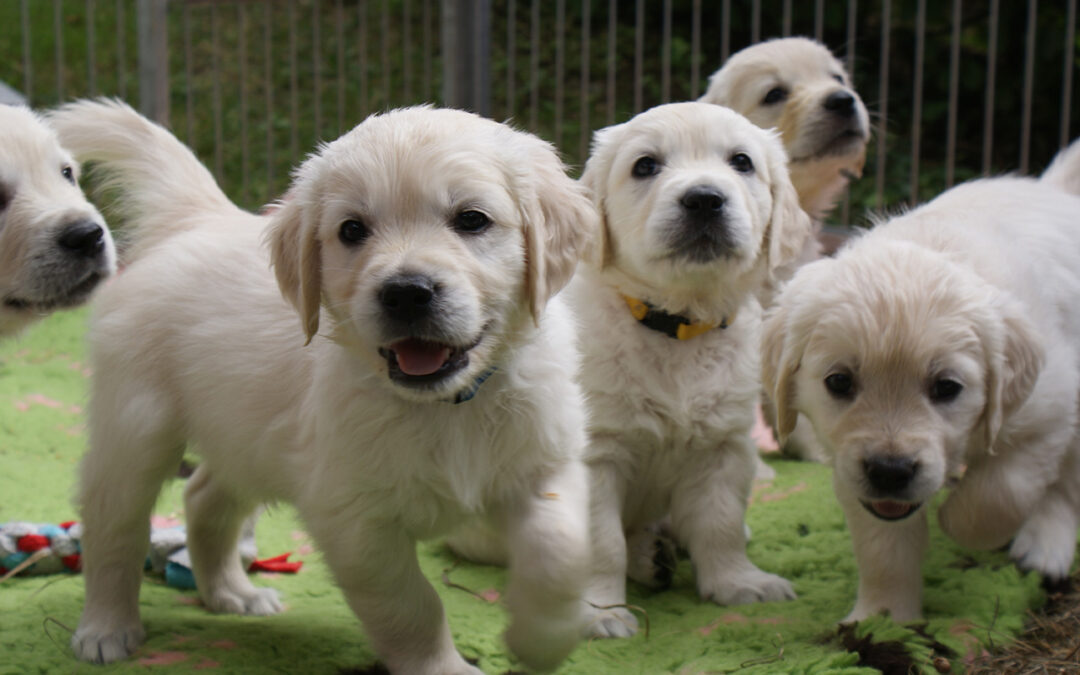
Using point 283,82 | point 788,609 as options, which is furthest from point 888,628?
point 283,82

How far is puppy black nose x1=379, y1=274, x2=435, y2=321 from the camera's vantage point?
2322mm

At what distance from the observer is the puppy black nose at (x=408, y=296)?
7.62ft

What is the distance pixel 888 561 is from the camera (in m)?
3.06

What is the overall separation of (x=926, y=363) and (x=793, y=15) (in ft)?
17.7

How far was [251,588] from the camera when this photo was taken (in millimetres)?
3439

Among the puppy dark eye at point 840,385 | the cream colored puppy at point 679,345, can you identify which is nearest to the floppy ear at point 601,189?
the cream colored puppy at point 679,345

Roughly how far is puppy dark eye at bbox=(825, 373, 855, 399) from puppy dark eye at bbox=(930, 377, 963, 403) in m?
0.20

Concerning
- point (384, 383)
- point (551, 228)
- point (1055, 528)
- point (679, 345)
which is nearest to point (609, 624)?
point (679, 345)

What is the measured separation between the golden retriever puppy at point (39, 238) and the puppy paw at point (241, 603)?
0.95 meters

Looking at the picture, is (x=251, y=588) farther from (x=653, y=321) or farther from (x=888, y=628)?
(x=888, y=628)

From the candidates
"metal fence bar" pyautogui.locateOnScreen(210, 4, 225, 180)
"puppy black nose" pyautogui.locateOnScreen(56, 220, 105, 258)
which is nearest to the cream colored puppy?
"puppy black nose" pyautogui.locateOnScreen(56, 220, 105, 258)

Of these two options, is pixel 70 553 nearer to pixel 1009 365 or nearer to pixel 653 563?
pixel 653 563

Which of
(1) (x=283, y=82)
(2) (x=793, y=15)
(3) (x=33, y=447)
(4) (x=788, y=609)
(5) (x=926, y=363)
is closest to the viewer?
(5) (x=926, y=363)

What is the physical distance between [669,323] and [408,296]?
55.2 inches
